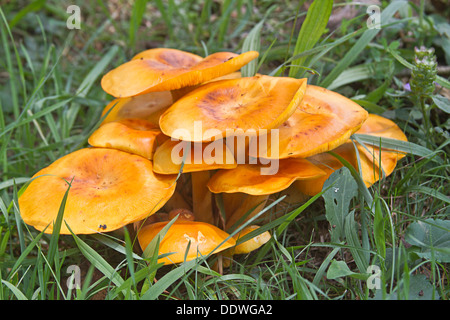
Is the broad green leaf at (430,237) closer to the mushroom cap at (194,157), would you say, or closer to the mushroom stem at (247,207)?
the mushroom stem at (247,207)

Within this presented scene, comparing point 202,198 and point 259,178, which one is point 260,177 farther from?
point 202,198

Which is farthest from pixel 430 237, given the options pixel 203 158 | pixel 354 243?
pixel 203 158

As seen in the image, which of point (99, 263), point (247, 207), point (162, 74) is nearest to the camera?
point (99, 263)

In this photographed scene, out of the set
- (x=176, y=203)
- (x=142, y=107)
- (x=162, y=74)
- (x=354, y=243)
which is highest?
(x=162, y=74)

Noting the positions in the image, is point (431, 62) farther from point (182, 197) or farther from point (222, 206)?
point (182, 197)

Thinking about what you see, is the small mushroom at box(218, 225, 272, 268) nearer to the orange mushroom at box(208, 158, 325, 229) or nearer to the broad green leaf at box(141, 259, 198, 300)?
the orange mushroom at box(208, 158, 325, 229)
